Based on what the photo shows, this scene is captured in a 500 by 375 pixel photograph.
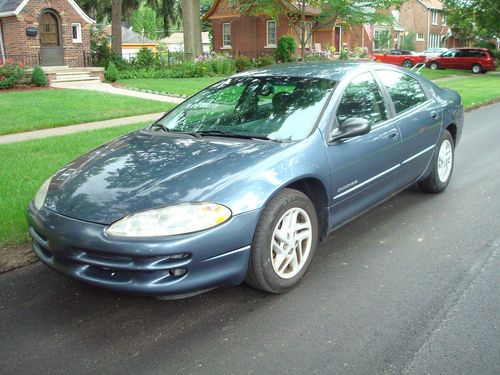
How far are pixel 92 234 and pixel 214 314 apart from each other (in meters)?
0.90

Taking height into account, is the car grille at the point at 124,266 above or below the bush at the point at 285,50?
below

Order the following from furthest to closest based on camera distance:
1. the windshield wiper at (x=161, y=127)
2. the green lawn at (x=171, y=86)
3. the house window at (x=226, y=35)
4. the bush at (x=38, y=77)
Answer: the house window at (x=226, y=35) < the bush at (x=38, y=77) < the green lawn at (x=171, y=86) < the windshield wiper at (x=161, y=127)

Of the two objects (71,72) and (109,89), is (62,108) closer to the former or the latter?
(109,89)

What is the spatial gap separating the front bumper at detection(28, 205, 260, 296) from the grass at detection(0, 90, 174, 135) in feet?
24.1

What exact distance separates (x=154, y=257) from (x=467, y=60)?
3578cm

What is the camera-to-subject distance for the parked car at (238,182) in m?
3.06

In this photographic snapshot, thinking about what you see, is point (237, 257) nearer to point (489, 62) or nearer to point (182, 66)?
point (182, 66)

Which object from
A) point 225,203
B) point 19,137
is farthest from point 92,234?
point 19,137

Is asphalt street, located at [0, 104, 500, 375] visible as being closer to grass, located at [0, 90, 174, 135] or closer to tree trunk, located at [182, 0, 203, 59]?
grass, located at [0, 90, 174, 135]

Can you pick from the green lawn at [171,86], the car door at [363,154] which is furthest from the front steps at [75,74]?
the car door at [363,154]

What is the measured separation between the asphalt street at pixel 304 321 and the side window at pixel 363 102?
3.49 ft

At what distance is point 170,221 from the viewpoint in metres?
3.06

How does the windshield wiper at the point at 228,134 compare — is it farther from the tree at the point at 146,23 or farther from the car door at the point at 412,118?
the tree at the point at 146,23

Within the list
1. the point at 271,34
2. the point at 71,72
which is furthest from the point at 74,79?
the point at 271,34
